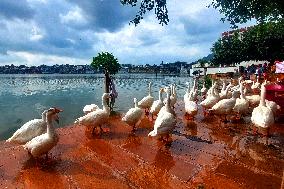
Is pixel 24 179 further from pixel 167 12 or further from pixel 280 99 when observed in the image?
pixel 280 99

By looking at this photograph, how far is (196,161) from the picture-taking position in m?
6.45

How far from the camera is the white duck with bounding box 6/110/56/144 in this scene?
23.5 ft

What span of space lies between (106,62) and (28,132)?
9.09 metres

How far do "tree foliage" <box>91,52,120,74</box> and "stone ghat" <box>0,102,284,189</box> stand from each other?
729 cm

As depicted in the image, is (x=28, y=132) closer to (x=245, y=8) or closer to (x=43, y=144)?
(x=43, y=144)

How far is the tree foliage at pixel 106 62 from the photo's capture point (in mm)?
15930

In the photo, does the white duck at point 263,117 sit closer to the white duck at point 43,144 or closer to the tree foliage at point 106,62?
the white duck at point 43,144

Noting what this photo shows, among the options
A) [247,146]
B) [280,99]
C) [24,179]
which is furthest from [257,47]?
[24,179]

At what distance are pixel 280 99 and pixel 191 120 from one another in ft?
11.2

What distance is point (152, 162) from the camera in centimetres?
638

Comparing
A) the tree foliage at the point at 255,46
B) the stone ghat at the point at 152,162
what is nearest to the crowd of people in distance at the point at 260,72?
the tree foliage at the point at 255,46

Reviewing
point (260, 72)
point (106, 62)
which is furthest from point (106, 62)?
point (260, 72)

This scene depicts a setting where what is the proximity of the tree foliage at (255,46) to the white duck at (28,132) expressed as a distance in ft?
117

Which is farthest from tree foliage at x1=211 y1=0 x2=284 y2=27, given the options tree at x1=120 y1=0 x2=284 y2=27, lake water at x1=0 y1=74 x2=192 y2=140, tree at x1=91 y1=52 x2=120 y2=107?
lake water at x1=0 y1=74 x2=192 y2=140
